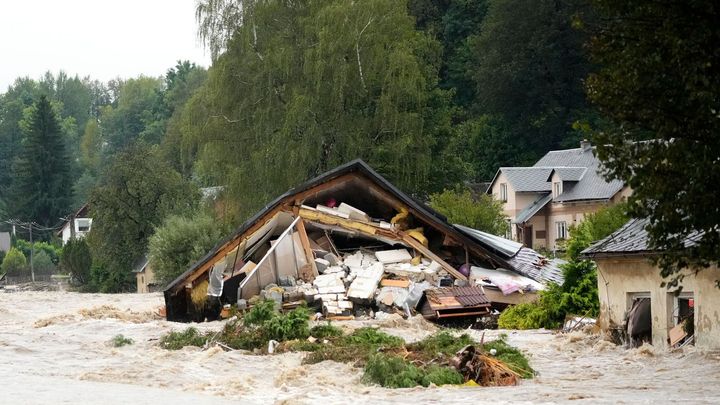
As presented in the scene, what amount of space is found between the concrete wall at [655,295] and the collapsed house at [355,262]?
6.73 m

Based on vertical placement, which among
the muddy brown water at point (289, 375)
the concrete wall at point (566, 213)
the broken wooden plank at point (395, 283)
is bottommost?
the muddy brown water at point (289, 375)

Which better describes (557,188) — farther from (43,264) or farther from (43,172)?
(43,172)

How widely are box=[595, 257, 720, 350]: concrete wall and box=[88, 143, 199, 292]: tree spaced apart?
49.9 metres

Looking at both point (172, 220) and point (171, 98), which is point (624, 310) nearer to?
point (172, 220)

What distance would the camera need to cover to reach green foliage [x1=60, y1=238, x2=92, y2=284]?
89.3 m

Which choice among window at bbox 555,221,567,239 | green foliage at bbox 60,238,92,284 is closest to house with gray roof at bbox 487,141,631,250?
window at bbox 555,221,567,239

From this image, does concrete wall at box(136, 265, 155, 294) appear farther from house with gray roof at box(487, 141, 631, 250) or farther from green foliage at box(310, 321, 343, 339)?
green foliage at box(310, 321, 343, 339)

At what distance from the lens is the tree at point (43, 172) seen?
130750 mm

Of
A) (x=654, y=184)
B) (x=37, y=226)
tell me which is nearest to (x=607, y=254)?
(x=654, y=184)

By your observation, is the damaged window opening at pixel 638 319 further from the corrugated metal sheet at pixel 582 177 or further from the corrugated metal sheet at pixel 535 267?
the corrugated metal sheet at pixel 582 177

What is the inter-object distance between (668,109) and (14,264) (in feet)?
327

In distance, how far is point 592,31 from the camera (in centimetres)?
1814

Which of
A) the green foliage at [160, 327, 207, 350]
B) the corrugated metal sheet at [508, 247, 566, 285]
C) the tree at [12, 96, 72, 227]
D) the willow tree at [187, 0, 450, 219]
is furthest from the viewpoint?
the tree at [12, 96, 72, 227]

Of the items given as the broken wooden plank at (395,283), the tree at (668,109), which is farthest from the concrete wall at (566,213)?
the tree at (668,109)
